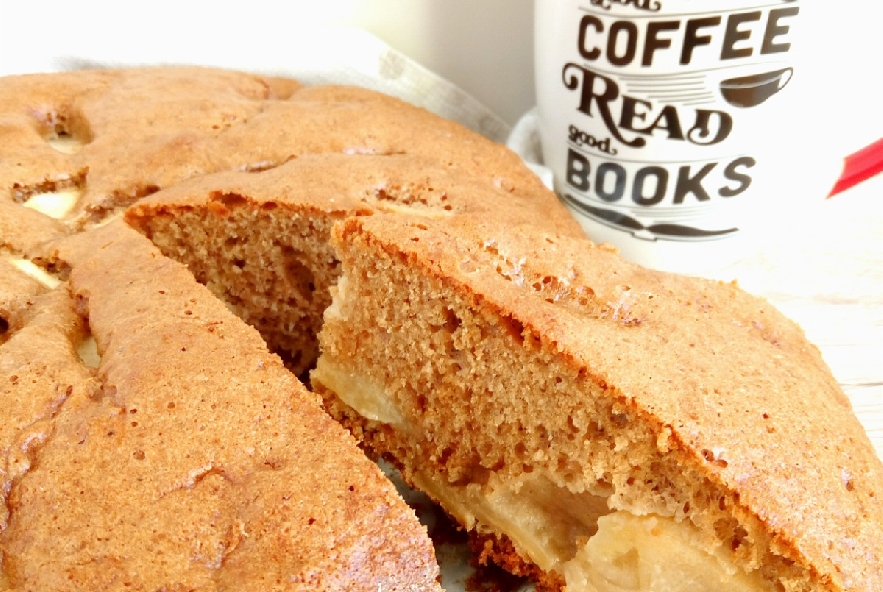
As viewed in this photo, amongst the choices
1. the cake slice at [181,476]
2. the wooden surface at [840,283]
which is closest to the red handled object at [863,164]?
the wooden surface at [840,283]

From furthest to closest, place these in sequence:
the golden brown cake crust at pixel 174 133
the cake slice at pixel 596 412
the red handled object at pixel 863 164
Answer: the red handled object at pixel 863 164, the golden brown cake crust at pixel 174 133, the cake slice at pixel 596 412

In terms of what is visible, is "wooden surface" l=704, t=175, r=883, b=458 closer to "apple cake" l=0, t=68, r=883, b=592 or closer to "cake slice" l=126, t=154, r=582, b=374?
"apple cake" l=0, t=68, r=883, b=592

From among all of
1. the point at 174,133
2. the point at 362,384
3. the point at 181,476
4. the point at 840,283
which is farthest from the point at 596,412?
the point at 840,283

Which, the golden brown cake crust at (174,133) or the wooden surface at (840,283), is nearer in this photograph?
the golden brown cake crust at (174,133)

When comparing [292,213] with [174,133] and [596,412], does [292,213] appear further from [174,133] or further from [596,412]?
[596,412]

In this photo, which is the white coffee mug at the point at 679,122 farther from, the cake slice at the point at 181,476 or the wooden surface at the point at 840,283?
the cake slice at the point at 181,476

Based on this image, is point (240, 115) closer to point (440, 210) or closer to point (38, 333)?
point (440, 210)

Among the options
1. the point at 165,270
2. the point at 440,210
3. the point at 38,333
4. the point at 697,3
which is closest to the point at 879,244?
the point at 697,3
